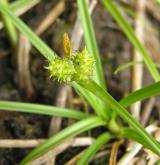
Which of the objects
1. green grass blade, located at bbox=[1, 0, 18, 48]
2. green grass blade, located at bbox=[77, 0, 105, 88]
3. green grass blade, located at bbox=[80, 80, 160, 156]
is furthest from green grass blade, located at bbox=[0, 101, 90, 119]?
green grass blade, located at bbox=[1, 0, 18, 48]

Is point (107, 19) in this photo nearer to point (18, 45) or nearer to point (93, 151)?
point (18, 45)

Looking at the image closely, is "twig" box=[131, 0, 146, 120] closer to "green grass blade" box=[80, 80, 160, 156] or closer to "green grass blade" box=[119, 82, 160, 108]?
"green grass blade" box=[119, 82, 160, 108]

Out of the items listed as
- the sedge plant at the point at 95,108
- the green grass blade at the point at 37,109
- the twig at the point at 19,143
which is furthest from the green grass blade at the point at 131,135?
the twig at the point at 19,143

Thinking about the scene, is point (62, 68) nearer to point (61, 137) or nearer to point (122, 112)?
point (122, 112)

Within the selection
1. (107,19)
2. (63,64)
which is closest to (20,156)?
(63,64)

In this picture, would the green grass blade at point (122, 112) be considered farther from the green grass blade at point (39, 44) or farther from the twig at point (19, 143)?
the twig at point (19, 143)

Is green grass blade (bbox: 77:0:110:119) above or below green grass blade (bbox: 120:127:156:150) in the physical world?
above
